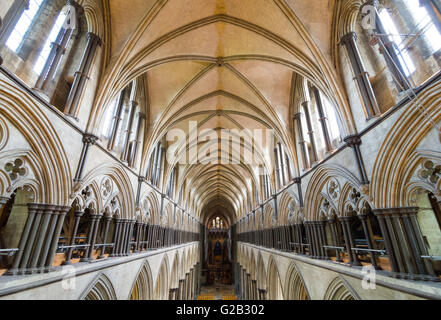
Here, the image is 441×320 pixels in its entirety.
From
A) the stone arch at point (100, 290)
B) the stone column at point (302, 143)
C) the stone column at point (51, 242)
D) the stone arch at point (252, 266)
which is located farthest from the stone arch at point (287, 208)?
the stone arch at point (252, 266)

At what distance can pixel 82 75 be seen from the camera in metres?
6.26

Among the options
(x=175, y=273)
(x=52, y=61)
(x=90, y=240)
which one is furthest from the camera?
(x=175, y=273)

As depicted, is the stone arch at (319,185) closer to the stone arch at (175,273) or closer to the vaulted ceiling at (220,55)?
the vaulted ceiling at (220,55)

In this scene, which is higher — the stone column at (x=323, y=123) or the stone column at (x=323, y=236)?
the stone column at (x=323, y=123)

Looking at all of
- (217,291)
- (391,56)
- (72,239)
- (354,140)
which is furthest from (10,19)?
(217,291)

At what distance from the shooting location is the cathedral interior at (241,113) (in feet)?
14.7

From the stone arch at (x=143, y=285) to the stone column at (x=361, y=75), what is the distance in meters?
11.6

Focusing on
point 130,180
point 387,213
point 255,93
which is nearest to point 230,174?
point 255,93

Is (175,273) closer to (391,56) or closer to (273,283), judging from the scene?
(273,283)

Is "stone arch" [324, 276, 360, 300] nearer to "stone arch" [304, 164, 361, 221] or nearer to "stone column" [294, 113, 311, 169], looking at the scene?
"stone arch" [304, 164, 361, 221]

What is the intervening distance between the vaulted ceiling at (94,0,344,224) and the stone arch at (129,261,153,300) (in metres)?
5.82

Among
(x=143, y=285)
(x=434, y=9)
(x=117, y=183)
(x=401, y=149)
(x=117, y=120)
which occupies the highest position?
(x=117, y=120)

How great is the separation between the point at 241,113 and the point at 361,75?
829cm

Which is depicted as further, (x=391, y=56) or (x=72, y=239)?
(x=72, y=239)
